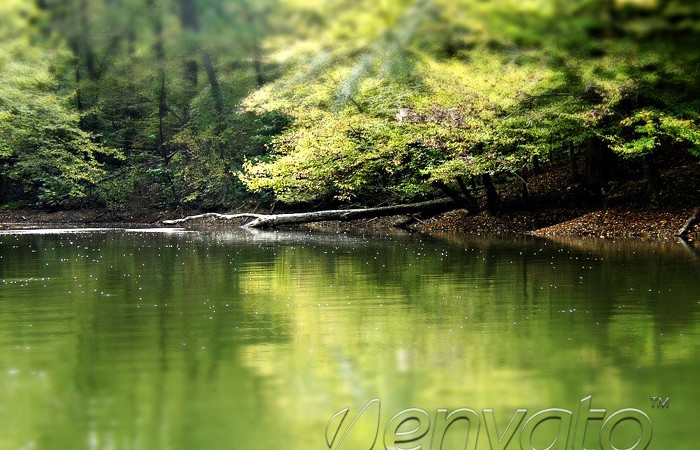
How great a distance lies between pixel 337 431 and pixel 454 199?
24.2 metres

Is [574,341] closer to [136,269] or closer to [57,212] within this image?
[136,269]

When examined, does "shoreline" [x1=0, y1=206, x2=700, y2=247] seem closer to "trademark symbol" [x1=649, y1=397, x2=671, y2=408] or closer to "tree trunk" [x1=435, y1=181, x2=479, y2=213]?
"tree trunk" [x1=435, y1=181, x2=479, y2=213]

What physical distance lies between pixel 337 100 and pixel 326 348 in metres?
19.9

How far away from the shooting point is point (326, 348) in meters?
8.02

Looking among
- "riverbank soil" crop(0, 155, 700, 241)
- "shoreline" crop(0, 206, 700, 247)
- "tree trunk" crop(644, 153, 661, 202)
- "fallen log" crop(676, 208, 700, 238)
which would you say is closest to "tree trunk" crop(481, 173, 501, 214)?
"riverbank soil" crop(0, 155, 700, 241)

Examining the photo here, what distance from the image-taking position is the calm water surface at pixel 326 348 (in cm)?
561

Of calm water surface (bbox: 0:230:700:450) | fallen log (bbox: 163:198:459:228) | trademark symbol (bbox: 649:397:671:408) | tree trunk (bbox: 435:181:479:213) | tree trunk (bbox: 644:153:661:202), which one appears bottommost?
trademark symbol (bbox: 649:397:671:408)

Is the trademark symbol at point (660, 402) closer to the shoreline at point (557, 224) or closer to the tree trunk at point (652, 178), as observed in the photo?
the shoreline at point (557, 224)

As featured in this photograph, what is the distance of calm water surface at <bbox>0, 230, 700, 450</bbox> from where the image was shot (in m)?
5.61

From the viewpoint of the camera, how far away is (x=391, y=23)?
19.4 ft

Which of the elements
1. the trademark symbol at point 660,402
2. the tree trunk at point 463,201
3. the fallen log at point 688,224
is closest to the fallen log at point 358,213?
the tree trunk at point 463,201

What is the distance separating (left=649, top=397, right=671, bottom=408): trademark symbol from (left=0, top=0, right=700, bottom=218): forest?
2728mm

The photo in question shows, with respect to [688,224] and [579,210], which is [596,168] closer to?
[579,210]

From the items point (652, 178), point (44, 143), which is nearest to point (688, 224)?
point (652, 178)
